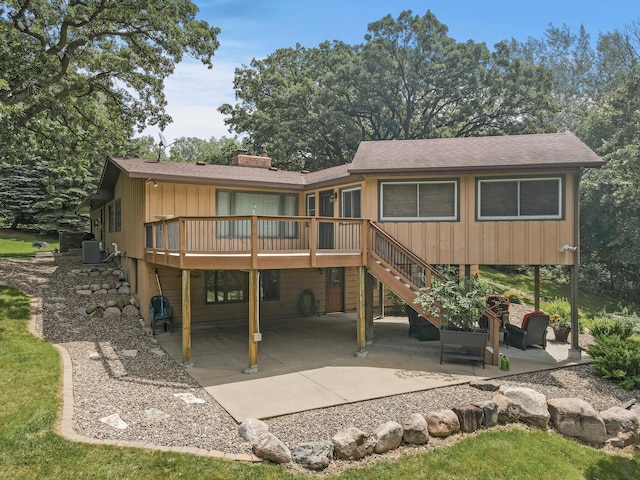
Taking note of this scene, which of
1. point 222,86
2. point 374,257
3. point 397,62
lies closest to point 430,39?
point 397,62

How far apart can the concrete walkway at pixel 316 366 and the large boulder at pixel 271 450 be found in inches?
38.7

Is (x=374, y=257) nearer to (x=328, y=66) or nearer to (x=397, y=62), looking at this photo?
(x=397, y=62)

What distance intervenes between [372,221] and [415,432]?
18.8 ft

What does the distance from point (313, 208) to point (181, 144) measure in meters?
53.9

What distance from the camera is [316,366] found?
28.6ft

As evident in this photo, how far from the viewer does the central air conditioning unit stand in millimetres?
15984

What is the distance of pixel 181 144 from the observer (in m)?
62.1

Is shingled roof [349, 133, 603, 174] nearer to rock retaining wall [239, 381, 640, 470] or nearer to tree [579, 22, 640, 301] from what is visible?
rock retaining wall [239, 381, 640, 470]

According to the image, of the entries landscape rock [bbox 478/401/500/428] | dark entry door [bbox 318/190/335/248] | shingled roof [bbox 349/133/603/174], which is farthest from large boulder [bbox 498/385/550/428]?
dark entry door [bbox 318/190/335/248]

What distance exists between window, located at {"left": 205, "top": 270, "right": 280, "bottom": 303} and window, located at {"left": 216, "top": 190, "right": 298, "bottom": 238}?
1449 millimetres

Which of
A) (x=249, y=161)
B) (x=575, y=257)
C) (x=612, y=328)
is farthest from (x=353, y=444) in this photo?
(x=249, y=161)

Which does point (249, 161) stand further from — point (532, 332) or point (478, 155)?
point (532, 332)

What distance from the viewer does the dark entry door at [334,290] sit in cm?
1483

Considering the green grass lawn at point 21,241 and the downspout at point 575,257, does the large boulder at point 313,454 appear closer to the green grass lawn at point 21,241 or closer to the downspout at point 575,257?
the downspout at point 575,257
